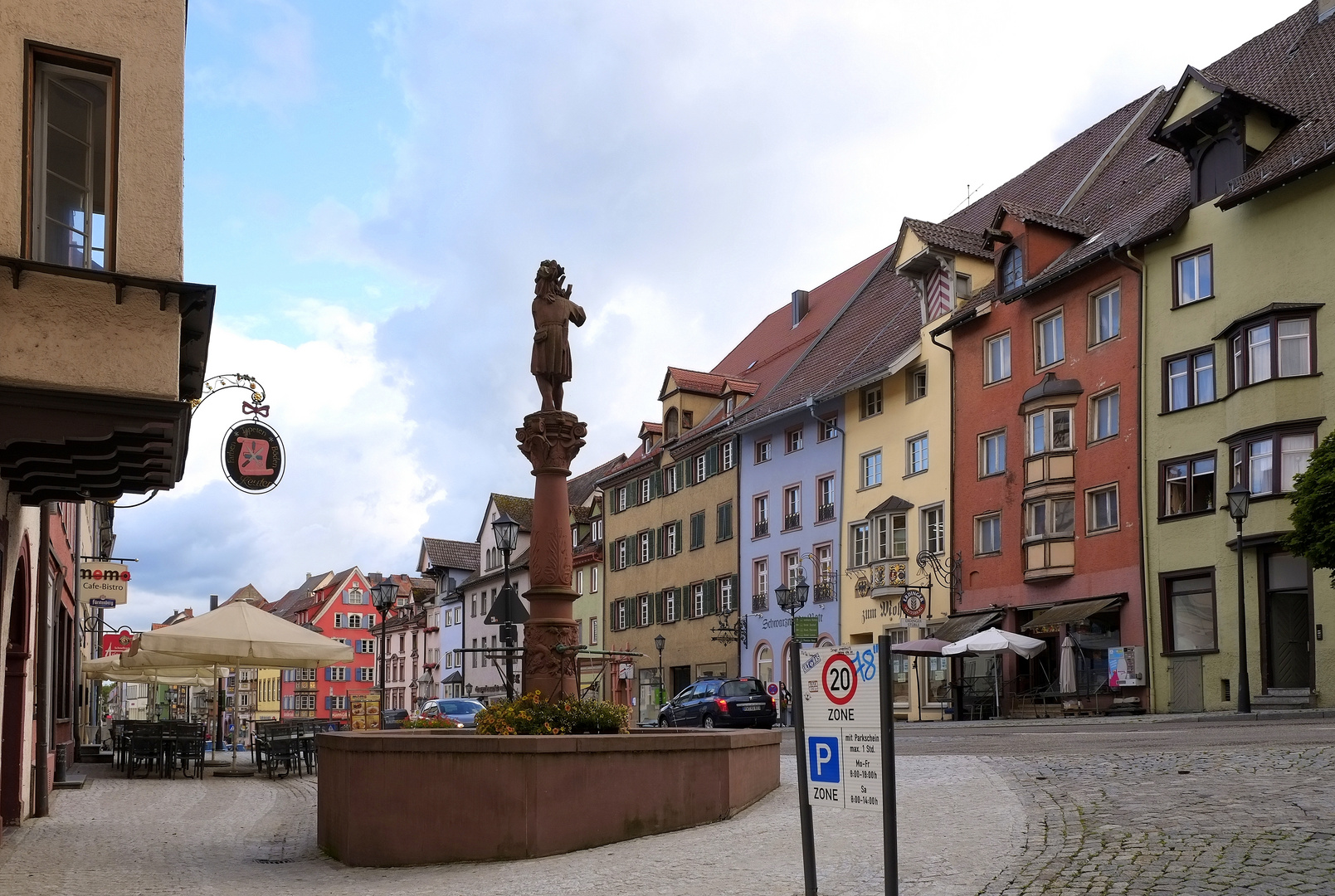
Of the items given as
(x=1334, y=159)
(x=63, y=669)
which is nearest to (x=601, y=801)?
(x=63, y=669)

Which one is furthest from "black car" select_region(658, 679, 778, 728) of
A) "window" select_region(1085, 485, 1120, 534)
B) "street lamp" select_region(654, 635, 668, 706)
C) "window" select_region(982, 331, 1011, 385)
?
"street lamp" select_region(654, 635, 668, 706)

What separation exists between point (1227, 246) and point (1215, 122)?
304 centimetres

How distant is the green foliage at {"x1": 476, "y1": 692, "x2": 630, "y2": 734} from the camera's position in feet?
44.3

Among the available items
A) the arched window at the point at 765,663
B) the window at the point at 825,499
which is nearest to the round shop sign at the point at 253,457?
the window at the point at 825,499

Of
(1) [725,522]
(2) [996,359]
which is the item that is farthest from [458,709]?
(1) [725,522]

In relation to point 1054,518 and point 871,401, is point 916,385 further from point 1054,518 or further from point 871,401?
point 1054,518

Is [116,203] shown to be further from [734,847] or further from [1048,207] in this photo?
[1048,207]

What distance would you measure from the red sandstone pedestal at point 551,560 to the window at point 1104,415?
22.7m

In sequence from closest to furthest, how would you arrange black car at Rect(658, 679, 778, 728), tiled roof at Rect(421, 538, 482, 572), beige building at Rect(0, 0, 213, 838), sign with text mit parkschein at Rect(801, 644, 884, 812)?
sign with text mit parkschein at Rect(801, 644, 884, 812)
beige building at Rect(0, 0, 213, 838)
black car at Rect(658, 679, 778, 728)
tiled roof at Rect(421, 538, 482, 572)

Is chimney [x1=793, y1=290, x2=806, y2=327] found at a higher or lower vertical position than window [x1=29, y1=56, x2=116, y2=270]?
higher

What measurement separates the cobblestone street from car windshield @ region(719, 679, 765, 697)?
1835 centimetres

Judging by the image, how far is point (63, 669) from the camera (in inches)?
994

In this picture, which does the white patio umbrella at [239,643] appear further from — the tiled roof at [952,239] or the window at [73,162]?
the tiled roof at [952,239]

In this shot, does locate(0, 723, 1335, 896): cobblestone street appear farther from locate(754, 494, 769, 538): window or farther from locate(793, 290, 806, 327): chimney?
locate(793, 290, 806, 327): chimney
